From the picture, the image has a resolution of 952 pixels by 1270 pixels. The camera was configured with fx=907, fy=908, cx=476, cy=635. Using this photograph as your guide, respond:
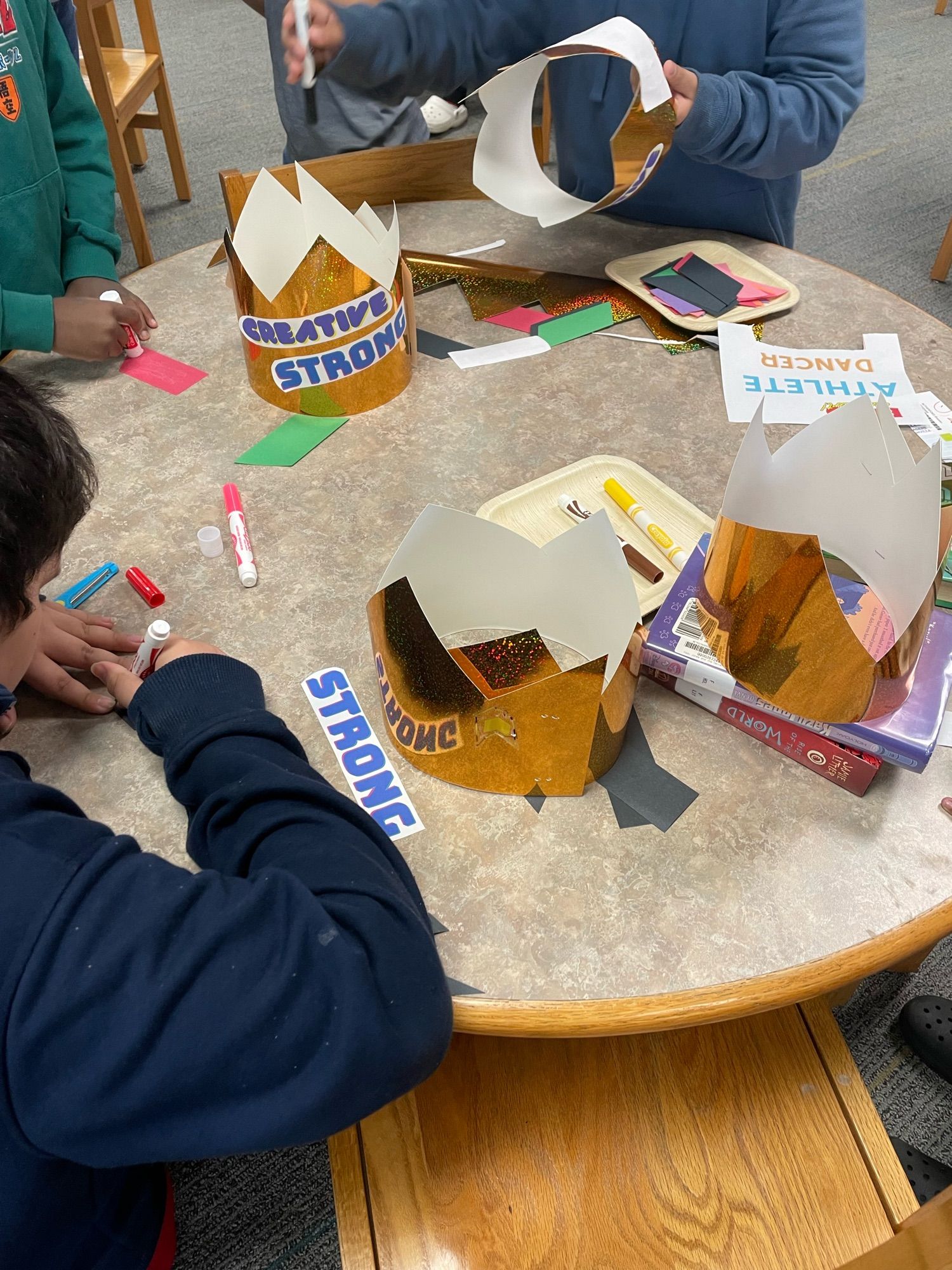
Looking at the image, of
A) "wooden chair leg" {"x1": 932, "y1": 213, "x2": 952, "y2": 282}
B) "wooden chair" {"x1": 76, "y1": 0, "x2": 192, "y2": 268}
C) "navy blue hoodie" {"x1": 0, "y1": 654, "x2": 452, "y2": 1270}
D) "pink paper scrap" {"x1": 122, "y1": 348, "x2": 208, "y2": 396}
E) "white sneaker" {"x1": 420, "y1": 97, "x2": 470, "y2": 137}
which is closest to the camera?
"navy blue hoodie" {"x1": 0, "y1": 654, "x2": 452, "y2": 1270}

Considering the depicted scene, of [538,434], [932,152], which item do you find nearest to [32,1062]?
[538,434]

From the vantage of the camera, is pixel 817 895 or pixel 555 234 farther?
pixel 555 234

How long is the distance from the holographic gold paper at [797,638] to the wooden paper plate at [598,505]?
0.15 meters

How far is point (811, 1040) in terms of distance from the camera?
2.33ft

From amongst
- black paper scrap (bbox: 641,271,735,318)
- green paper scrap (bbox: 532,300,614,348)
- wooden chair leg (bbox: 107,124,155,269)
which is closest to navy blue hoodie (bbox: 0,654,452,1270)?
green paper scrap (bbox: 532,300,614,348)

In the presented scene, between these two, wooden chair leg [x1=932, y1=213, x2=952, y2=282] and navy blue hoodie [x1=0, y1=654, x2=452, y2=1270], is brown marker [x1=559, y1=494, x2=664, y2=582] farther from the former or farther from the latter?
wooden chair leg [x1=932, y1=213, x2=952, y2=282]

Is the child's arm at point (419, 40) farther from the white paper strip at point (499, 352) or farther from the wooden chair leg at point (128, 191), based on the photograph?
the wooden chair leg at point (128, 191)

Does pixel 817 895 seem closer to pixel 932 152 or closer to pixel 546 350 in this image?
pixel 546 350

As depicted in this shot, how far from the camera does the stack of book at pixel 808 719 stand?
62 centimetres

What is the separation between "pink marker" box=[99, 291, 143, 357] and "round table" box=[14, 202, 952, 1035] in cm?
3

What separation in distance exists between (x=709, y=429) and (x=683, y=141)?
417 millimetres

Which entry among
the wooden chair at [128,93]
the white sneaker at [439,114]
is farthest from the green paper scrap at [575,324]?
the white sneaker at [439,114]

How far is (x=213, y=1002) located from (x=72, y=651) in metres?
0.35

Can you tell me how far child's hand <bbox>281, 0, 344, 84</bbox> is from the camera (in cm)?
112
